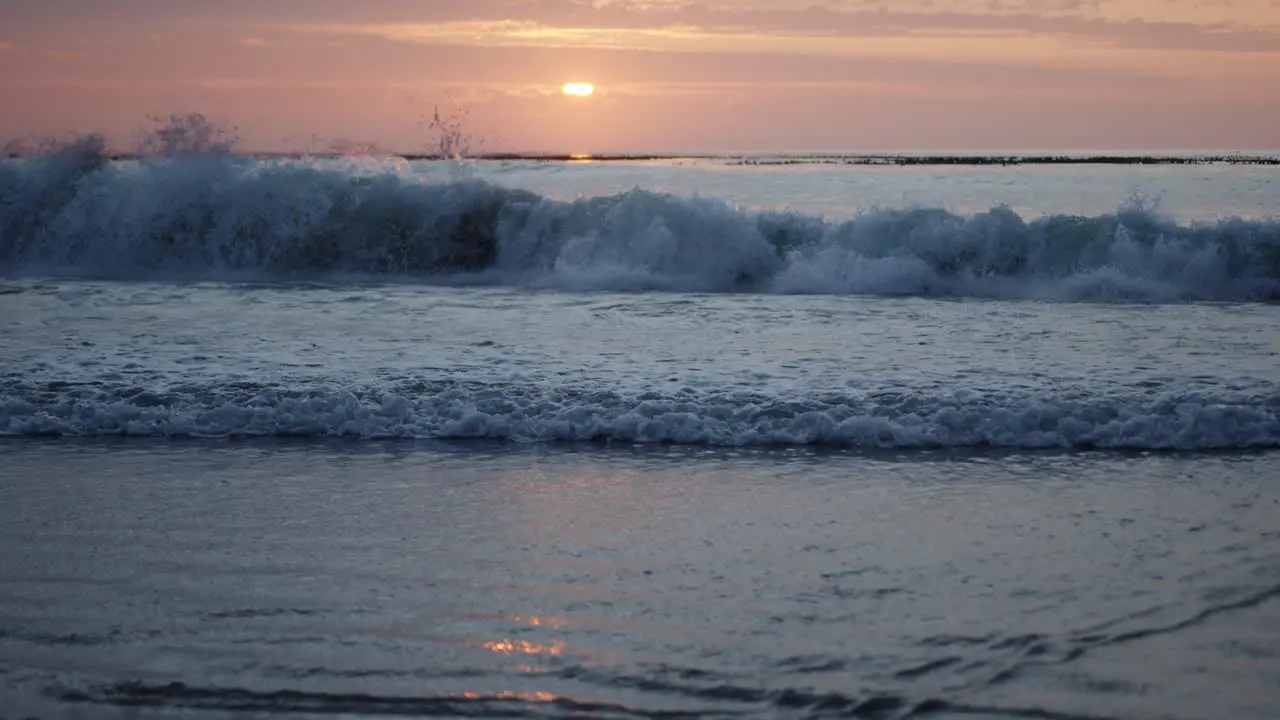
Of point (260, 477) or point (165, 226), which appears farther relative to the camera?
point (165, 226)

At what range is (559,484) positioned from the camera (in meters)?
5.71

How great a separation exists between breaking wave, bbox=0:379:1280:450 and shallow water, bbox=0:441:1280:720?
0.32 m

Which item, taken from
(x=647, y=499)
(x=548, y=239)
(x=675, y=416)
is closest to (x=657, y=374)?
(x=675, y=416)

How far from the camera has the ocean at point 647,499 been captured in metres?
3.44

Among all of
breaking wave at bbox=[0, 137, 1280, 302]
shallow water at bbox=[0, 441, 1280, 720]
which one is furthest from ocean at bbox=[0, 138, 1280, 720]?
breaking wave at bbox=[0, 137, 1280, 302]

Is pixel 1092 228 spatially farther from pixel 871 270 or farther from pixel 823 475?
pixel 823 475

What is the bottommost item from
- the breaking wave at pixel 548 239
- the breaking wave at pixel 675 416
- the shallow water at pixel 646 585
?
the shallow water at pixel 646 585

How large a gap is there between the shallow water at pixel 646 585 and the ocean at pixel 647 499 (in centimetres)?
2

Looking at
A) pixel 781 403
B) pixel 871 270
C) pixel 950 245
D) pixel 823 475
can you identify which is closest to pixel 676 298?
pixel 871 270

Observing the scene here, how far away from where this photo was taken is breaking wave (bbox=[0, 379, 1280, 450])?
653cm

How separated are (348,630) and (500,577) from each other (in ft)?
2.22

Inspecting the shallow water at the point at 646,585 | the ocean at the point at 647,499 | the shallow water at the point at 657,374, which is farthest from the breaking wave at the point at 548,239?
the shallow water at the point at 646,585

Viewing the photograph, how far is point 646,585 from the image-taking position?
13.8 feet

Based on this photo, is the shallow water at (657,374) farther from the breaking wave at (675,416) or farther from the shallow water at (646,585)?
the shallow water at (646,585)
